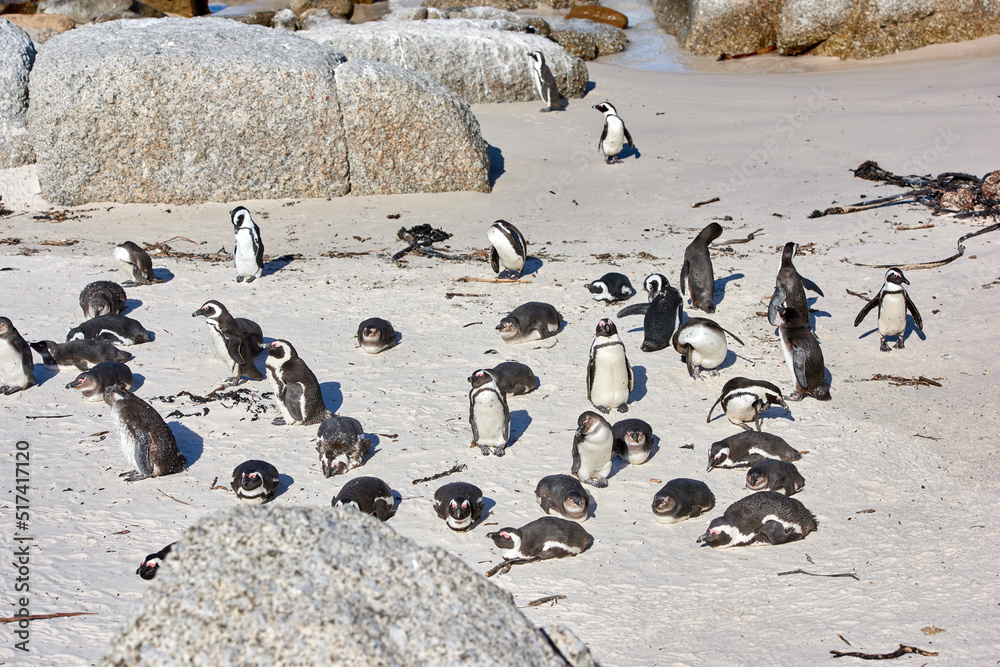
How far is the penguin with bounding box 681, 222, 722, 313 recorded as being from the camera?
778 centimetres

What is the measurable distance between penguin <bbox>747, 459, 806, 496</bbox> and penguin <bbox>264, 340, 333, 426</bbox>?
9.17ft

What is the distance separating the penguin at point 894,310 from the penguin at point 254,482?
4.87m

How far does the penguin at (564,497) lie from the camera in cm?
464

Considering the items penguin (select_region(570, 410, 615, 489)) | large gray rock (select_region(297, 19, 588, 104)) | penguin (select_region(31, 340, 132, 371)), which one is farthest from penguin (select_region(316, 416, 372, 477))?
large gray rock (select_region(297, 19, 588, 104))

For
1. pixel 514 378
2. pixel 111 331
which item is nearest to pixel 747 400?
pixel 514 378

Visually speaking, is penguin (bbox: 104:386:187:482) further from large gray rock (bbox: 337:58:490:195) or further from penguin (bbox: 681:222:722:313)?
large gray rock (bbox: 337:58:490:195)

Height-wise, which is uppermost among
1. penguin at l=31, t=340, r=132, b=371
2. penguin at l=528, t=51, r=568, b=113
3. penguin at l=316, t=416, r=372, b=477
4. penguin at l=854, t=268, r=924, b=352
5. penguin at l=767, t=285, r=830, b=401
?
penguin at l=528, t=51, r=568, b=113

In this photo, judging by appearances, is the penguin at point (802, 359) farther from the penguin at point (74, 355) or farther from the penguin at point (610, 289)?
the penguin at point (74, 355)

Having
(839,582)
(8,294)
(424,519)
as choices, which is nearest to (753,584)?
(839,582)

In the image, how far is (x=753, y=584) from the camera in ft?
13.2

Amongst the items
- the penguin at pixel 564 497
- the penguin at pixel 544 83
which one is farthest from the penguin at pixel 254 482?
the penguin at pixel 544 83

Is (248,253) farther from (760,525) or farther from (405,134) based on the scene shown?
(760,525)

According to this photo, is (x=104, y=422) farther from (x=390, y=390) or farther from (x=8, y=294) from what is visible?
(x=8, y=294)

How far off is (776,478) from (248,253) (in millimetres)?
5708
